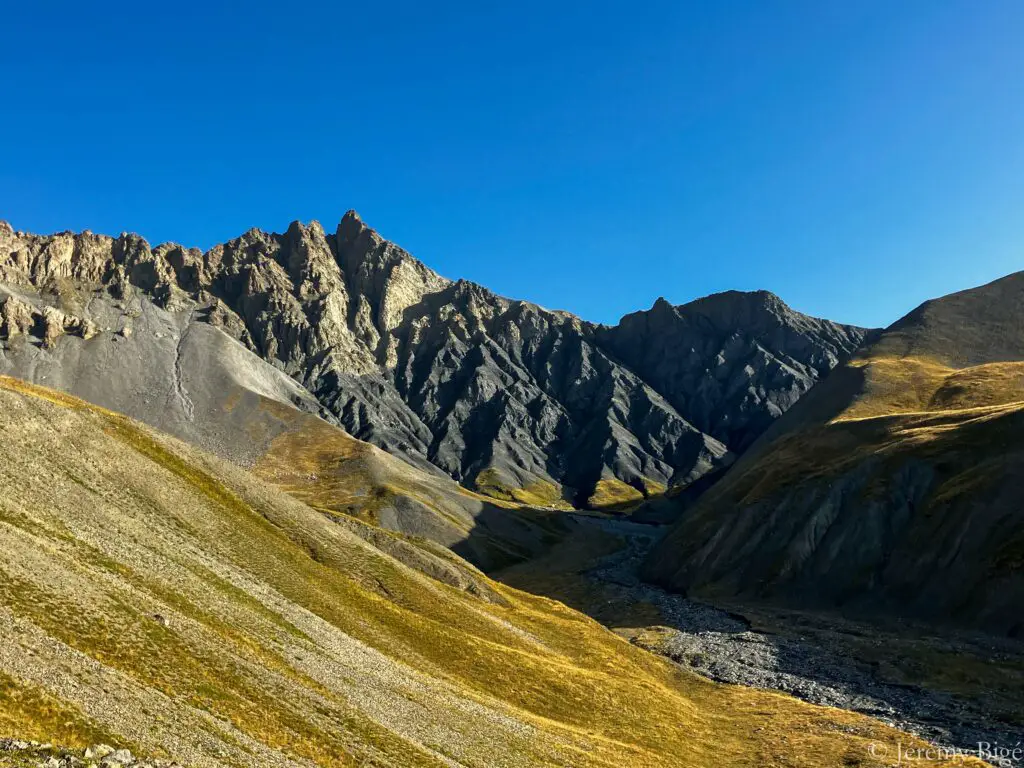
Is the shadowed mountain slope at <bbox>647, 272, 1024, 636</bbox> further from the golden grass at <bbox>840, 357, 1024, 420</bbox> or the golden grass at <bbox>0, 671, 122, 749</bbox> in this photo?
the golden grass at <bbox>0, 671, 122, 749</bbox>

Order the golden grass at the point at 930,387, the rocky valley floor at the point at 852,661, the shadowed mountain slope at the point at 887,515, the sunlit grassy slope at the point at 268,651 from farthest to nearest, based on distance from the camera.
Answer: the golden grass at the point at 930,387 → the shadowed mountain slope at the point at 887,515 → the rocky valley floor at the point at 852,661 → the sunlit grassy slope at the point at 268,651

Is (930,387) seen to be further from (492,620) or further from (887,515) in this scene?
(492,620)

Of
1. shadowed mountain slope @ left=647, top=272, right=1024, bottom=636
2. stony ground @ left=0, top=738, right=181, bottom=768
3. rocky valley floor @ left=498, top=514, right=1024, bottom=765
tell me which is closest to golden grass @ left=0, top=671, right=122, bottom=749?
stony ground @ left=0, top=738, right=181, bottom=768

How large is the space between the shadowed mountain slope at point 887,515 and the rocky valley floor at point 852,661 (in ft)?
22.3

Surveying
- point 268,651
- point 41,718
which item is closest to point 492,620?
point 268,651

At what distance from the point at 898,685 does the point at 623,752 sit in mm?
38431

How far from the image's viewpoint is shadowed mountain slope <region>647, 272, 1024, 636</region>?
82250 millimetres

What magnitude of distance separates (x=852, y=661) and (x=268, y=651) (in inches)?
2545

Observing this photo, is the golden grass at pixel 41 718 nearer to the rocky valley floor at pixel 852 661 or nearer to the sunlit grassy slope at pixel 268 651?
the sunlit grassy slope at pixel 268 651

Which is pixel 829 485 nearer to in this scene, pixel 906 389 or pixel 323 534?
pixel 906 389

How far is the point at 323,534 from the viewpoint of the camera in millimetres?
63906

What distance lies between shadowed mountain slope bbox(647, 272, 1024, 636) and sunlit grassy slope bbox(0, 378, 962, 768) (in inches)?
1486

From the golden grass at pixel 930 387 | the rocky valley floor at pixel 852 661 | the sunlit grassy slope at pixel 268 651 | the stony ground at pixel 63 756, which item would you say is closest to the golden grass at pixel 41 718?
the sunlit grassy slope at pixel 268 651

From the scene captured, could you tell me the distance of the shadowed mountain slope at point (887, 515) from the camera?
8225 cm
